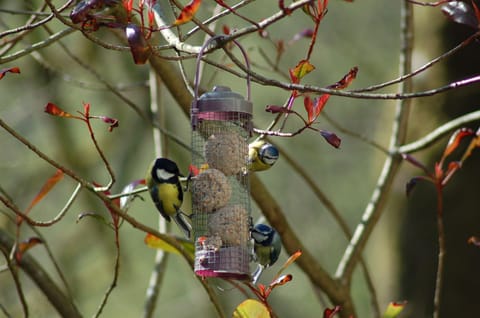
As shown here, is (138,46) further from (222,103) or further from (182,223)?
(182,223)

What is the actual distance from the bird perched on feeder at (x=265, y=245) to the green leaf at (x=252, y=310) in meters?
0.18

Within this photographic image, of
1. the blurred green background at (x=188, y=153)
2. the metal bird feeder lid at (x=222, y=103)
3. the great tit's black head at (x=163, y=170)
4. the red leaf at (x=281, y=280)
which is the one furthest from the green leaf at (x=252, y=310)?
the blurred green background at (x=188, y=153)

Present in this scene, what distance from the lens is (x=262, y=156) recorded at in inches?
82.0

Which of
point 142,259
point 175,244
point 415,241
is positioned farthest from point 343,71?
point 175,244

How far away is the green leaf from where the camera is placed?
1.92 metres

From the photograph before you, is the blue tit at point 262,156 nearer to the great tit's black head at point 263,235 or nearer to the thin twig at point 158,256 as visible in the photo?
the great tit's black head at point 263,235

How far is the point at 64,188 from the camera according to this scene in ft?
23.3

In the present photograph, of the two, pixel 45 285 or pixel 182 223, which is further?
pixel 45 285

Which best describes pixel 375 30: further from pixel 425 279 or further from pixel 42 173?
pixel 425 279

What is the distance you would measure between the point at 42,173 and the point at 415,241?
2.73 m

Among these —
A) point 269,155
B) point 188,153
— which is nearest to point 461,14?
point 269,155

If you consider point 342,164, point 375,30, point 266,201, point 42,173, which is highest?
point 375,30

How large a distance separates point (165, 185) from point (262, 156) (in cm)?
26

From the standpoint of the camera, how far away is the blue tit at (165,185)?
1.96m
